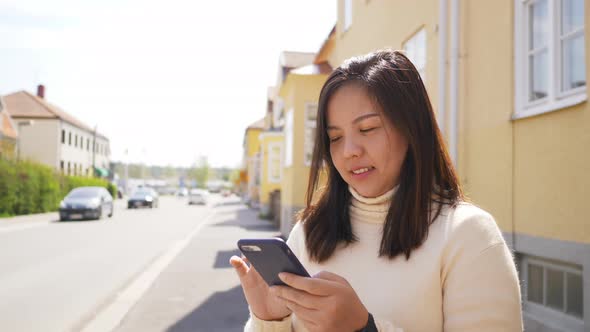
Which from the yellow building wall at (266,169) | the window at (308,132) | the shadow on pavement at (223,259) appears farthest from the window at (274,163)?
the shadow on pavement at (223,259)

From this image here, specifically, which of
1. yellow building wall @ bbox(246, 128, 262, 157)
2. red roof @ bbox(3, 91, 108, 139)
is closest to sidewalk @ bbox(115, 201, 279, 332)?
yellow building wall @ bbox(246, 128, 262, 157)

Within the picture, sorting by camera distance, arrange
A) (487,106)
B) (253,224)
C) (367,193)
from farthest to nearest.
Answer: (253,224)
(487,106)
(367,193)

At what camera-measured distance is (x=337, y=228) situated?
5.77 ft

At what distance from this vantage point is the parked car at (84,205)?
21.6 meters

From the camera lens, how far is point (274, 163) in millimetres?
29578

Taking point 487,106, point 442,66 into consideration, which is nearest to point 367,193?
point 487,106

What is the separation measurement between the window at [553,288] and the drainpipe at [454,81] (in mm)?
1730

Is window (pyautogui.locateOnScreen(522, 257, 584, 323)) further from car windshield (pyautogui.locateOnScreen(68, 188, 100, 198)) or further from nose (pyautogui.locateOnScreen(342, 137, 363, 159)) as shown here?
car windshield (pyautogui.locateOnScreen(68, 188, 100, 198))

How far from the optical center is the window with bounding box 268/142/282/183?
28.7 meters

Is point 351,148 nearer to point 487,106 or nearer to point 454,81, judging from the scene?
point 487,106

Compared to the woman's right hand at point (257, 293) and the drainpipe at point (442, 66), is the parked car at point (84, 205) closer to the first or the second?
the drainpipe at point (442, 66)

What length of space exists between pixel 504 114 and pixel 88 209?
66.7 feet

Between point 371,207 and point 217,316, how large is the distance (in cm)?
489

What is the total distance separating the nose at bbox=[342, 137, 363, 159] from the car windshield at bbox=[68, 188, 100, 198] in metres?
23.4
